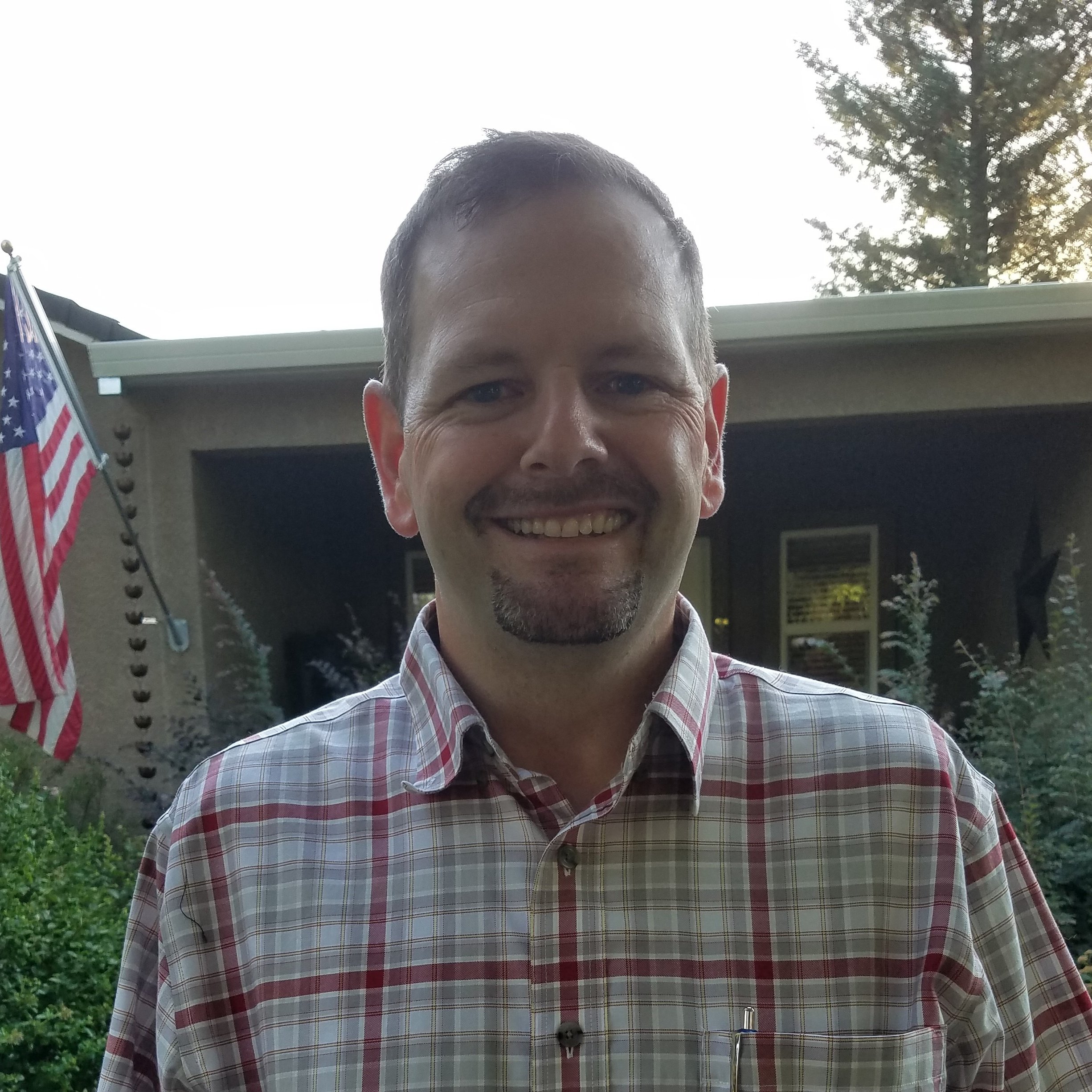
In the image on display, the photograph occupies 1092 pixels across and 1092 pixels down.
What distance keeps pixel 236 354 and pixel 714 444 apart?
383cm

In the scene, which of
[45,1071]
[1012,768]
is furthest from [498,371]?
[1012,768]

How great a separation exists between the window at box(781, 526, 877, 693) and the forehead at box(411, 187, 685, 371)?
6187mm

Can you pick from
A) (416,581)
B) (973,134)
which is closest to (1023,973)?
(416,581)

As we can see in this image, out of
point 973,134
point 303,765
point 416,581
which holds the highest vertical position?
point 973,134

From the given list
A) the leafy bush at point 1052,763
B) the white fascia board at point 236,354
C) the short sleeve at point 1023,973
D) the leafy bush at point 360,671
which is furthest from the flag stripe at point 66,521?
the short sleeve at point 1023,973

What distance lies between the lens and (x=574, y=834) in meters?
1.26

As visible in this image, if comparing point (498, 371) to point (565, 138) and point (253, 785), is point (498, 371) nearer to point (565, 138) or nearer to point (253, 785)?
point (565, 138)

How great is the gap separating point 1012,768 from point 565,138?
327 centimetres

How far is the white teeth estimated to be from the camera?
1.27m

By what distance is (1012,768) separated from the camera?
150 inches

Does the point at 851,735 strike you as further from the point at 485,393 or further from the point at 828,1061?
the point at 485,393

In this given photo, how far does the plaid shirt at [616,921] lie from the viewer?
1.20 m

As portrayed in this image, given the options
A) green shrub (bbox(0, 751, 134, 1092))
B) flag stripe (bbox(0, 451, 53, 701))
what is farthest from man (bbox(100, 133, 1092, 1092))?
flag stripe (bbox(0, 451, 53, 701))

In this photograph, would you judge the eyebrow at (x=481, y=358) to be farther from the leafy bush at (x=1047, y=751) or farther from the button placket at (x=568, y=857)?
the leafy bush at (x=1047, y=751)
